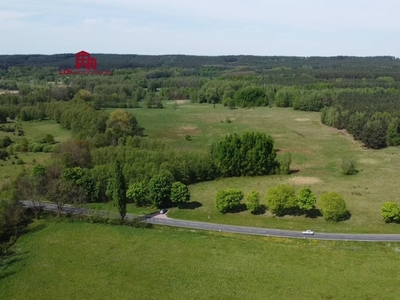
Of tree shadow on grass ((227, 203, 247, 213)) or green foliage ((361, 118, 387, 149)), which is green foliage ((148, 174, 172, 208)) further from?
green foliage ((361, 118, 387, 149))

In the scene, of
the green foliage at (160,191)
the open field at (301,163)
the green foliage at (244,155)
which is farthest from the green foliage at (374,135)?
the green foliage at (160,191)

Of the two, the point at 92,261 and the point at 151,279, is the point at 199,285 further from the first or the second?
the point at 92,261

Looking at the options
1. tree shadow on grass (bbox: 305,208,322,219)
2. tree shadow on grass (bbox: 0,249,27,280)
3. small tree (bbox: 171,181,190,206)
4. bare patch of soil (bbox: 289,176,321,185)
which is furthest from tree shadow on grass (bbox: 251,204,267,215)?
tree shadow on grass (bbox: 0,249,27,280)

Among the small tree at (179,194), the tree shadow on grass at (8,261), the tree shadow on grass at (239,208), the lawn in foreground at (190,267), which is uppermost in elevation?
the small tree at (179,194)

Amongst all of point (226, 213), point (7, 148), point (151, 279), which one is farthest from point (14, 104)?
point (151, 279)

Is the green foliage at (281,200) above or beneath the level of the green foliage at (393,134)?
beneath

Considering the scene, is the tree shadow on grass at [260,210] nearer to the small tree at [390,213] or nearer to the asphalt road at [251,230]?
the asphalt road at [251,230]
